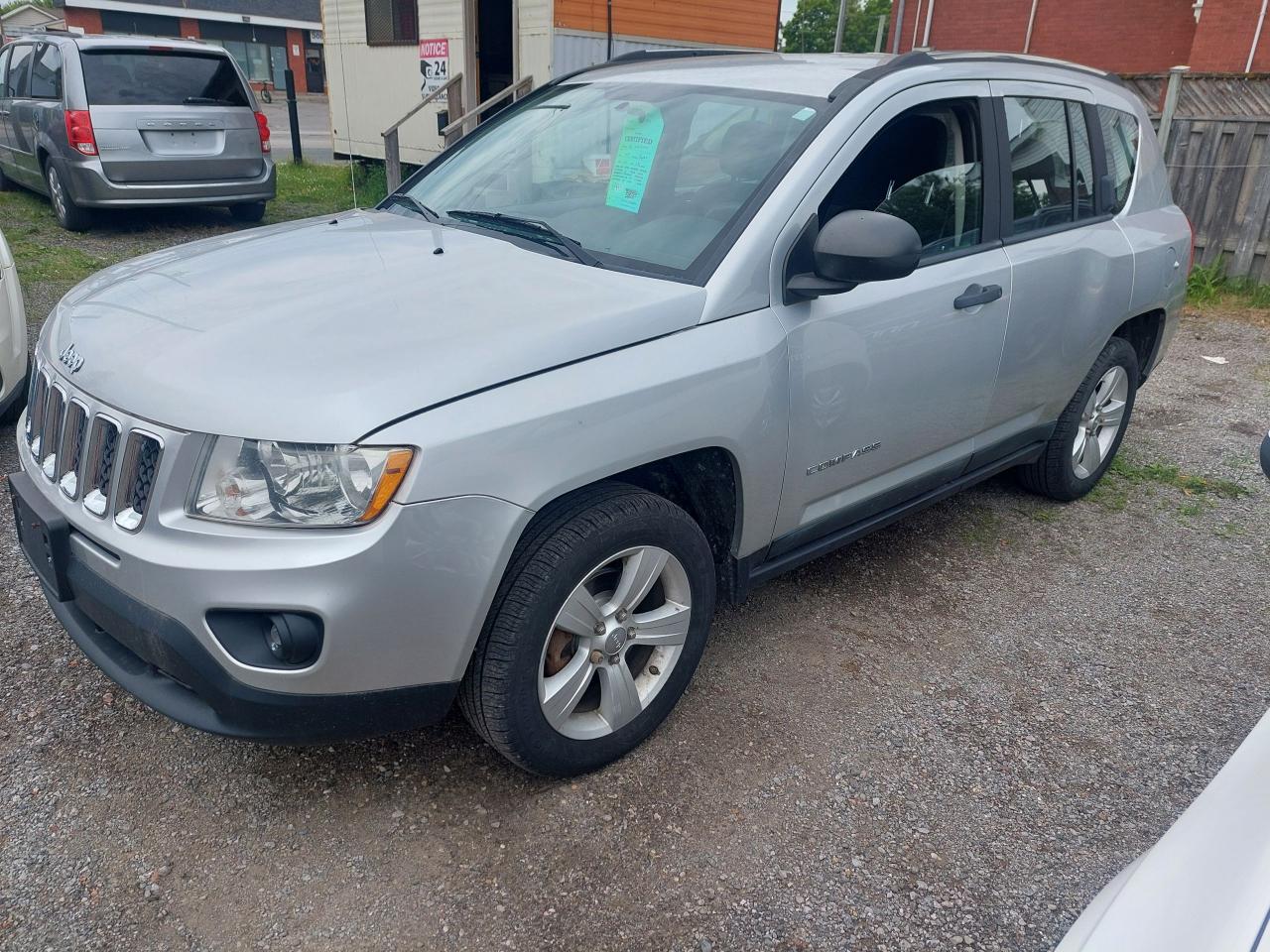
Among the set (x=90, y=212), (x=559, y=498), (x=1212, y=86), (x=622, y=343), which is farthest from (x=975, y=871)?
(x=90, y=212)

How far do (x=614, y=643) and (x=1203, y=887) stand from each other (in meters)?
1.50

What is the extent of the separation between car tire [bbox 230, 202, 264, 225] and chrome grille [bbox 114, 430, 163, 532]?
8740 mm

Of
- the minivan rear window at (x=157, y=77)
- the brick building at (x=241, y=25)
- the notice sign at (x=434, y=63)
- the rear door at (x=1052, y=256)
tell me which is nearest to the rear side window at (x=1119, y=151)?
the rear door at (x=1052, y=256)

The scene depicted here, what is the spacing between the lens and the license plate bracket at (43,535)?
7.69 feet

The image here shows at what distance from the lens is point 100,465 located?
228 cm

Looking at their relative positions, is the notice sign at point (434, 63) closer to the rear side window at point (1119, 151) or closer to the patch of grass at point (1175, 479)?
the rear side window at point (1119, 151)

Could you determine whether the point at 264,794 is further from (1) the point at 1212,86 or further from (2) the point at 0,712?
(1) the point at 1212,86

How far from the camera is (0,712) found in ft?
9.27

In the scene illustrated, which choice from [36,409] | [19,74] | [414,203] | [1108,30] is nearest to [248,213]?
[19,74]

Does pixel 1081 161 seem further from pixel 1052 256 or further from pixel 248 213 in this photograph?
pixel 248 213

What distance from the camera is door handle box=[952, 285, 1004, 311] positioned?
327 centimetres

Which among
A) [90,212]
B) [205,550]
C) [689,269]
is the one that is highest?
[689,269]

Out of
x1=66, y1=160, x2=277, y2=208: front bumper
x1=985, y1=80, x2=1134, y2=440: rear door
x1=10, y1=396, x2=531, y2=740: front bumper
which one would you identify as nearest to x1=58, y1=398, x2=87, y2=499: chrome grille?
x1=10, y1=396, x2=531, y2=740: front bumper

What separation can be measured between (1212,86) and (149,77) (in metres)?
9.46
